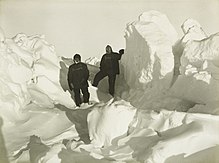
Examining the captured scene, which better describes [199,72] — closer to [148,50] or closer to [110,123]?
[148,50]

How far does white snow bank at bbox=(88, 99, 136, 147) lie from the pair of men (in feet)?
1.32

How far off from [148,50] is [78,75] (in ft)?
0.87

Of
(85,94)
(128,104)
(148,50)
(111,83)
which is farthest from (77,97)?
(128,104)

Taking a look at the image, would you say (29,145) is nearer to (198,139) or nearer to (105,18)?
(198,139)

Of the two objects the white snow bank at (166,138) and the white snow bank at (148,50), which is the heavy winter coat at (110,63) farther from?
the white snow bank at (166,138)

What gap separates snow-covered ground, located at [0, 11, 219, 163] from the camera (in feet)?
4.76

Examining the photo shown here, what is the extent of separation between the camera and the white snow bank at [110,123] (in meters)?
1.51

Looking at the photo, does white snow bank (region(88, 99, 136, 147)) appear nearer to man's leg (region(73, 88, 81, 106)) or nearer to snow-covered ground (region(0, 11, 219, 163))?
snow-covered ground (region(0, 11, 219, 163))

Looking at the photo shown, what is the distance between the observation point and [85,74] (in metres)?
1.94

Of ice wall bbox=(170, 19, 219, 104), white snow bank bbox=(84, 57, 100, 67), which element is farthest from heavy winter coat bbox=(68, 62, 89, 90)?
white snow bank bbox=(84, 57, 100, 67)

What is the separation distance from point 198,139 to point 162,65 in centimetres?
45

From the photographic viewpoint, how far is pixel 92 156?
57.5 inches

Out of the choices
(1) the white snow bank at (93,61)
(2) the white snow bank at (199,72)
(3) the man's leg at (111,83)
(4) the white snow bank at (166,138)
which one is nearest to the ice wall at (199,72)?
(2) the white snow bank at (199,72)

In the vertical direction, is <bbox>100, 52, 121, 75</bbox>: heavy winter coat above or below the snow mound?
below
